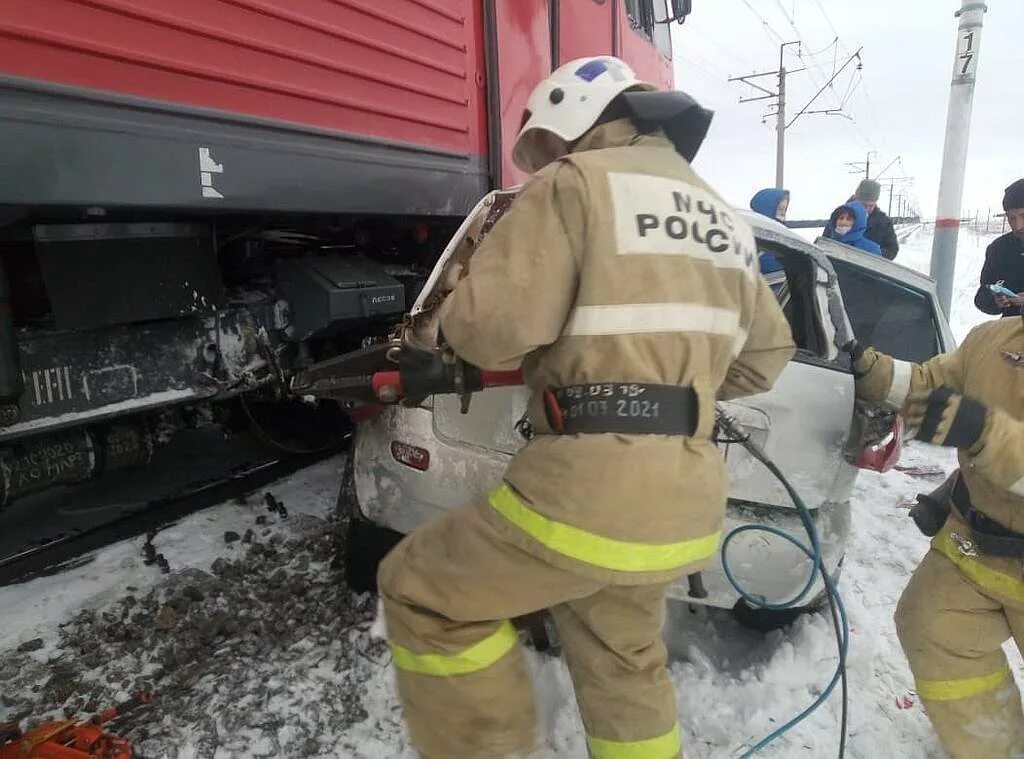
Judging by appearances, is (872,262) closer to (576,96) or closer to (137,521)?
(576,96)

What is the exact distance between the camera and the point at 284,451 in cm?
394

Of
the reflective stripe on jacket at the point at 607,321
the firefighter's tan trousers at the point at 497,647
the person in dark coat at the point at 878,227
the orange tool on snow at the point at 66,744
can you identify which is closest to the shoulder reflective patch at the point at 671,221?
the reflective stripe on jacket at the point at 607,321

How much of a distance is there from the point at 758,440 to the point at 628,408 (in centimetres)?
113

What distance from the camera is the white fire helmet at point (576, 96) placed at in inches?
63.2

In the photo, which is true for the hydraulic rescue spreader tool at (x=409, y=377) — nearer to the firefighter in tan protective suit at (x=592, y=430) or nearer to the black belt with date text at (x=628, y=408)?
the firefighter in tan protective suit at (x=592, y=430)

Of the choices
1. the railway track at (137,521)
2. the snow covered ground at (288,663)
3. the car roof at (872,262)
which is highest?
the car roof at (872,262)

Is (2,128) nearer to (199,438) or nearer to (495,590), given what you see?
(495,590)

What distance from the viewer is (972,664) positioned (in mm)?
2084

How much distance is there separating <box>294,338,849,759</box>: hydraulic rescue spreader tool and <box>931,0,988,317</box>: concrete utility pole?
560cm

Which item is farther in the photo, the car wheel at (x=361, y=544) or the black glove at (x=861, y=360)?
the car wheel at (x=361, y=544)

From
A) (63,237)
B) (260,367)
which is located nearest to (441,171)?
(260,367)

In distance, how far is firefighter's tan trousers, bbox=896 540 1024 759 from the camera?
2.05 m

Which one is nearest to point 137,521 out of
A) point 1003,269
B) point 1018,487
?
point 1018,487

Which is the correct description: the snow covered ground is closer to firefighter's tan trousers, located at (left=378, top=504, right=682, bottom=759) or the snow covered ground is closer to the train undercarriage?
the train undercarriage
